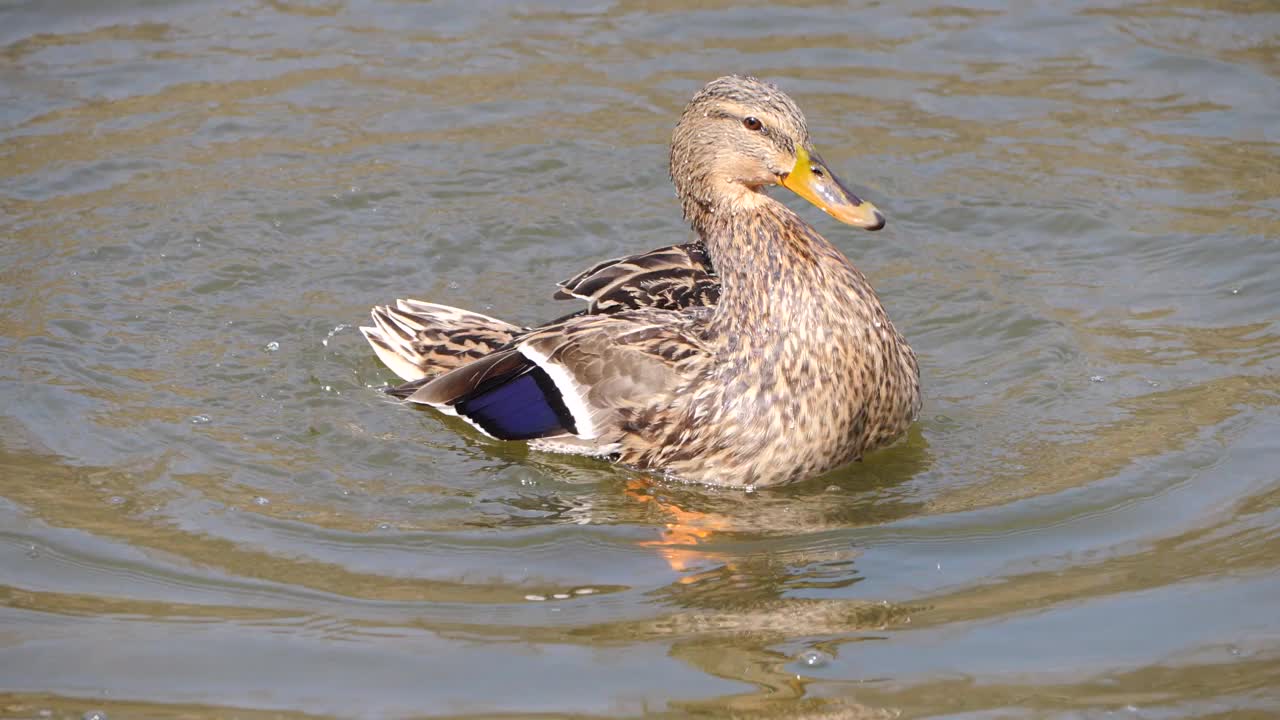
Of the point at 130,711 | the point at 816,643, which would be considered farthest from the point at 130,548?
the point at 816,643

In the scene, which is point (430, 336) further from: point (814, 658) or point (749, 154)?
point (814, 658)

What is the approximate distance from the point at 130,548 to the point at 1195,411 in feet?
15.8

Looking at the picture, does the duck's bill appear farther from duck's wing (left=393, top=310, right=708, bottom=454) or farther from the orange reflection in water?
the orange reflection in water

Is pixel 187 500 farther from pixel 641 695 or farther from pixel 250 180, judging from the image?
pixel 250 180

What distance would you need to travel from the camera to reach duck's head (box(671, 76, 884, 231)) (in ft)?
23.0

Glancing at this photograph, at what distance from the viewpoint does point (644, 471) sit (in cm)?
746

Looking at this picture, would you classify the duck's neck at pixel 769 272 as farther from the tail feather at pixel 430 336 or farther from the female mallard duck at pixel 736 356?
the tail feather at pixel 430 336

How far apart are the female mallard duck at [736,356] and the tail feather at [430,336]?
39cm

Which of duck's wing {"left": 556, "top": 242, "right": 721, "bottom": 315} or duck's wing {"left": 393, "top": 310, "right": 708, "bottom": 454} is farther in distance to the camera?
duck's wing {"left": 556, "top": 242, "right": 721, "bottom": 315}

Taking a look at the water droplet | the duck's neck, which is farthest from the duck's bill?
the water droplet

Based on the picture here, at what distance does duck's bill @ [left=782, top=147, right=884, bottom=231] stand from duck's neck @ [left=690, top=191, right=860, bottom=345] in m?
0.26

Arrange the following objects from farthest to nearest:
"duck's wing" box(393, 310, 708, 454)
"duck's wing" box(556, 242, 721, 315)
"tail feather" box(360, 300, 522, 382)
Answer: "tail feather" box(360, 300, 522, 382), "duck's wing" box(556, 242, 721, 315), "duck's wing" box(393, 310, 708, 454)

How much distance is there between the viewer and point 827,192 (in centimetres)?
702

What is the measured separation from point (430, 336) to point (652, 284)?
1.23m
